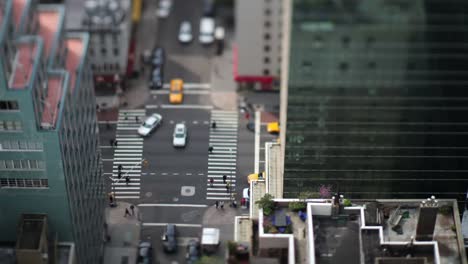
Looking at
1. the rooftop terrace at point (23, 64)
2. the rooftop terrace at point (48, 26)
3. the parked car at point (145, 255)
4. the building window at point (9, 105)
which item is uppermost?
the rooftop terrace at point (48, 26)

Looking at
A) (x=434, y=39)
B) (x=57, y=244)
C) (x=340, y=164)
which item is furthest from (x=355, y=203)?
(x=57, y=244)

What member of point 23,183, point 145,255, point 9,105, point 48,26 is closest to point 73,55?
point 48,26

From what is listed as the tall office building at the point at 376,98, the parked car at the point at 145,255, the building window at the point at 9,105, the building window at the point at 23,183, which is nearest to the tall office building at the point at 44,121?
the building window at the point at 23,183

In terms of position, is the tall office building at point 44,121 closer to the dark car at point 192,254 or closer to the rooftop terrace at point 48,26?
the rooftop terrace at point 48,26

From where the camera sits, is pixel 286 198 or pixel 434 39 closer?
pixel 434 39

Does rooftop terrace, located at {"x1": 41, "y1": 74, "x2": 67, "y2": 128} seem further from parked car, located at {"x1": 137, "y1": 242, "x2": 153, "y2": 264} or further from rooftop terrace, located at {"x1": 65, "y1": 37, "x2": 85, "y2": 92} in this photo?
parked car, located at {"x1": 137, "y1": 242, "x2": 153, "y2": 264}

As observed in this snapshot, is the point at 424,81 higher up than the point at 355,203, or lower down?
higher up

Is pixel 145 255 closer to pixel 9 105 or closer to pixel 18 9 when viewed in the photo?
pixel 9 105

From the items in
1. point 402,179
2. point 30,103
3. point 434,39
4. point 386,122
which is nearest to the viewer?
point 30,103

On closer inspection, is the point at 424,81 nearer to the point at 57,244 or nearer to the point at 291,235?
the point at 291,235
